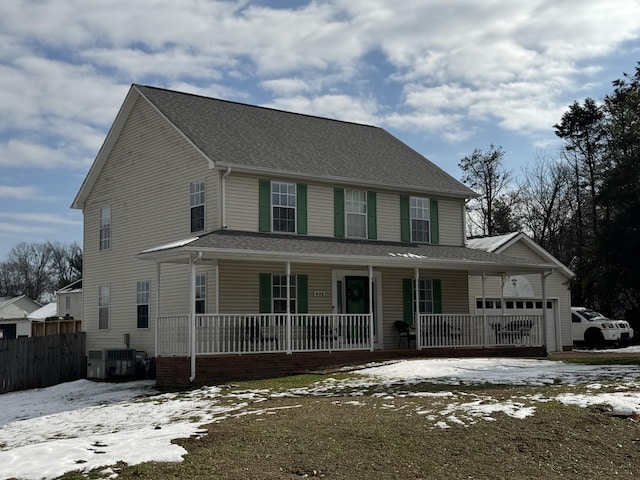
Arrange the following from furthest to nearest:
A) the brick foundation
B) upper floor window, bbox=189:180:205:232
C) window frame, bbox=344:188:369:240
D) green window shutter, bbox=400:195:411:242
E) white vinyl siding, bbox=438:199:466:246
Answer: white vinyl siding, bbox=438:199:466:246
green window shutter, bbox=400:195:411:242
window frame, bbox=344:188:369:240
upper floor window, bbox=189:180:205:232
the brick foundation

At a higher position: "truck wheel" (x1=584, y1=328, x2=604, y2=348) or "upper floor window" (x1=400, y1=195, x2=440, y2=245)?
A: "upper floor window" (x1=400, y1=195, x2=440, y2=245)

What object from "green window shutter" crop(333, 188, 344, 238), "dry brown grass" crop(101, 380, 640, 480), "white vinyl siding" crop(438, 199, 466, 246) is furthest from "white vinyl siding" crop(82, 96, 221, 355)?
"dry brown grass" crop(101, 380, 640, 480)

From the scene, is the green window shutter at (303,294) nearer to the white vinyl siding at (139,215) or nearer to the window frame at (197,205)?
the white vinyl siding at (139,215)

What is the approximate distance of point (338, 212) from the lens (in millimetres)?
23281

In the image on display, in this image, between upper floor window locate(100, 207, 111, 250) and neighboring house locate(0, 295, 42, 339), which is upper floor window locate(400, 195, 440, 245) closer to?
upper floor window locate(100, 207, 111, 250)

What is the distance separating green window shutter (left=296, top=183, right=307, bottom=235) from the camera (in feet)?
73.5

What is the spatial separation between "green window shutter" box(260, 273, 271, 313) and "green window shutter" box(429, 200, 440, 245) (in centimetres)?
638

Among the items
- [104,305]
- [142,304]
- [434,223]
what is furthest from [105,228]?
[434,223]

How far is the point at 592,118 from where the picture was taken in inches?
1811

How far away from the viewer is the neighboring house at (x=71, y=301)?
43.3 meters

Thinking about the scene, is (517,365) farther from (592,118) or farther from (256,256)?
(592,118)

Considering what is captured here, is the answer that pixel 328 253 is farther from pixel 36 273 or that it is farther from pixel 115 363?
pixel 36 273

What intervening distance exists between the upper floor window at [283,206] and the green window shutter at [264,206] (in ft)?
0.56

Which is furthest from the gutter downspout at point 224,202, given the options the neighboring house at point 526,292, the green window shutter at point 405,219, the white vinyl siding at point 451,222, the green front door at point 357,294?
the neighboring house at point 526,292
